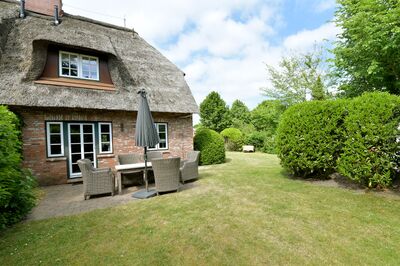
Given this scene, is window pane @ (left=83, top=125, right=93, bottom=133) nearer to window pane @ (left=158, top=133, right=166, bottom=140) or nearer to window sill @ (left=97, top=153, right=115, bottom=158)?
window sill @ (left=97, top=153, right=115, bottom=158)

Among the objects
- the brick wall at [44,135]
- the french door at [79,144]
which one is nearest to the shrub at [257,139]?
the brick wall at [44,135]

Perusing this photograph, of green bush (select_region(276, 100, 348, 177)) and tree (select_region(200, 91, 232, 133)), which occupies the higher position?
tree (select_region(200, 91, 232, 133))

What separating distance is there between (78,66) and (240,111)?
1046 inches

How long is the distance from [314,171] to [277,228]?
444 cm

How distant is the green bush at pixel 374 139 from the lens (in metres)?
4.84

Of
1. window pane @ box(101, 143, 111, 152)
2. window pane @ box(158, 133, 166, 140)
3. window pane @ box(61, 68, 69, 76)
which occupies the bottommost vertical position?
window pane @ box(101, 143, 111, 152)

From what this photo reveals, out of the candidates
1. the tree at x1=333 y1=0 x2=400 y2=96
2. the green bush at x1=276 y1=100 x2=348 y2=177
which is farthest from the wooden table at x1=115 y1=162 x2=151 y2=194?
the tree at x1=333 y1=0 x2=400 y2=96

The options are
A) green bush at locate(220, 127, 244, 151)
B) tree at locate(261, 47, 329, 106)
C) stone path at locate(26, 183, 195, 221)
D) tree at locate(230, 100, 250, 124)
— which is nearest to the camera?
stone path at locate(26, 183, 195, 221)

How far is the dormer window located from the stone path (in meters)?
4.61

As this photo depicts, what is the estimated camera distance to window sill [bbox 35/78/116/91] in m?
7.51

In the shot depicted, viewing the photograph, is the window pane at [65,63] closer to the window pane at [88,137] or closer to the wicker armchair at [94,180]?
the window pane at [88,137]

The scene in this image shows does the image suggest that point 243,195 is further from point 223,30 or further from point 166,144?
point 223,30

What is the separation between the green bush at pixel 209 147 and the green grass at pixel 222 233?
5.74 metres

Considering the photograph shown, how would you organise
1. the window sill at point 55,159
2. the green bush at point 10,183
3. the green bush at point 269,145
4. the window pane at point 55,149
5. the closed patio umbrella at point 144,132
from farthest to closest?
the green bush at point 269,145, the window pane at point 55,149, the window sill at point 55,159, the closed patio umbrella at point 144,132, the green bush at point 10,183
